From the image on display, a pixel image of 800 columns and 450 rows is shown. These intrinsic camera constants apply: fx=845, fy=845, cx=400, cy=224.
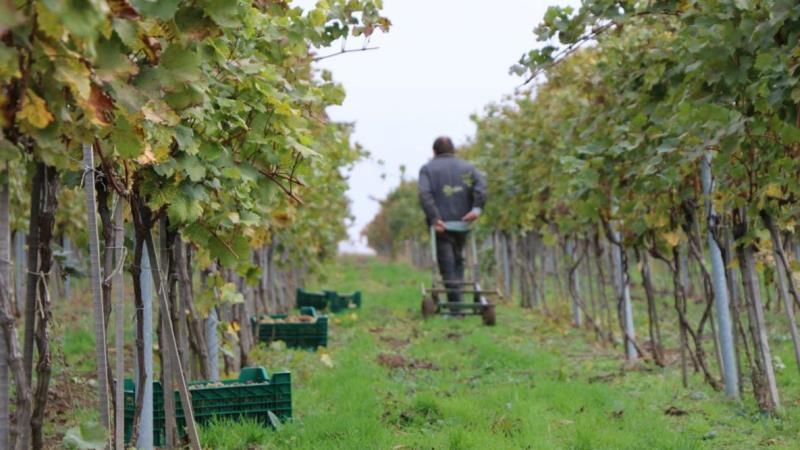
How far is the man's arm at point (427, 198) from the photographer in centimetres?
1106

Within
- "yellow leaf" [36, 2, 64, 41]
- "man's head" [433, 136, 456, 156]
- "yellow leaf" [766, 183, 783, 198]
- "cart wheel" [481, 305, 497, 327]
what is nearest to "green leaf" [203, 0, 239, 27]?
"yellow leaf" [36, 2, 64, 41]

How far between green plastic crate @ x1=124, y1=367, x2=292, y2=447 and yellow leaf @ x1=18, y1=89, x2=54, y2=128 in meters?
2.63

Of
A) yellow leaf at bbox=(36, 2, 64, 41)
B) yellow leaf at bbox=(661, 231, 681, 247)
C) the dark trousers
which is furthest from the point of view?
the dark trousers

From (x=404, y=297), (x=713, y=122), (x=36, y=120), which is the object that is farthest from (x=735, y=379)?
(x=404, y=297)

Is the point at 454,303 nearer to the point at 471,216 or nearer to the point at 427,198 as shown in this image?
the point at 471,216

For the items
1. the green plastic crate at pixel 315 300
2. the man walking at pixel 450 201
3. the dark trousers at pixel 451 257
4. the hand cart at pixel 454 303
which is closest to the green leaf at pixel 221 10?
the hand cart at pixel 454 303

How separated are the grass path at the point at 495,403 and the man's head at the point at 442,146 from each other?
3.71 metres

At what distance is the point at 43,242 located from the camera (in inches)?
100

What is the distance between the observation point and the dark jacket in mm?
11172

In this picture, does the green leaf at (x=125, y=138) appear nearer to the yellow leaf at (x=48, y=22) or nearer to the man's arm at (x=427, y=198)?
the yellow leaf at (x=48, y=22)

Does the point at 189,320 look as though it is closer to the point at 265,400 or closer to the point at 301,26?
the point at 265,400

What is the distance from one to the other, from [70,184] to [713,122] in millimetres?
2745

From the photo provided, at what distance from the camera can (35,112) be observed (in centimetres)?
182

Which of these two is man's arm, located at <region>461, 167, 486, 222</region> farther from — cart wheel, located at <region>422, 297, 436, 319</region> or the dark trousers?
cart wheel, located at <region>422, 297, 436, 319</region>
